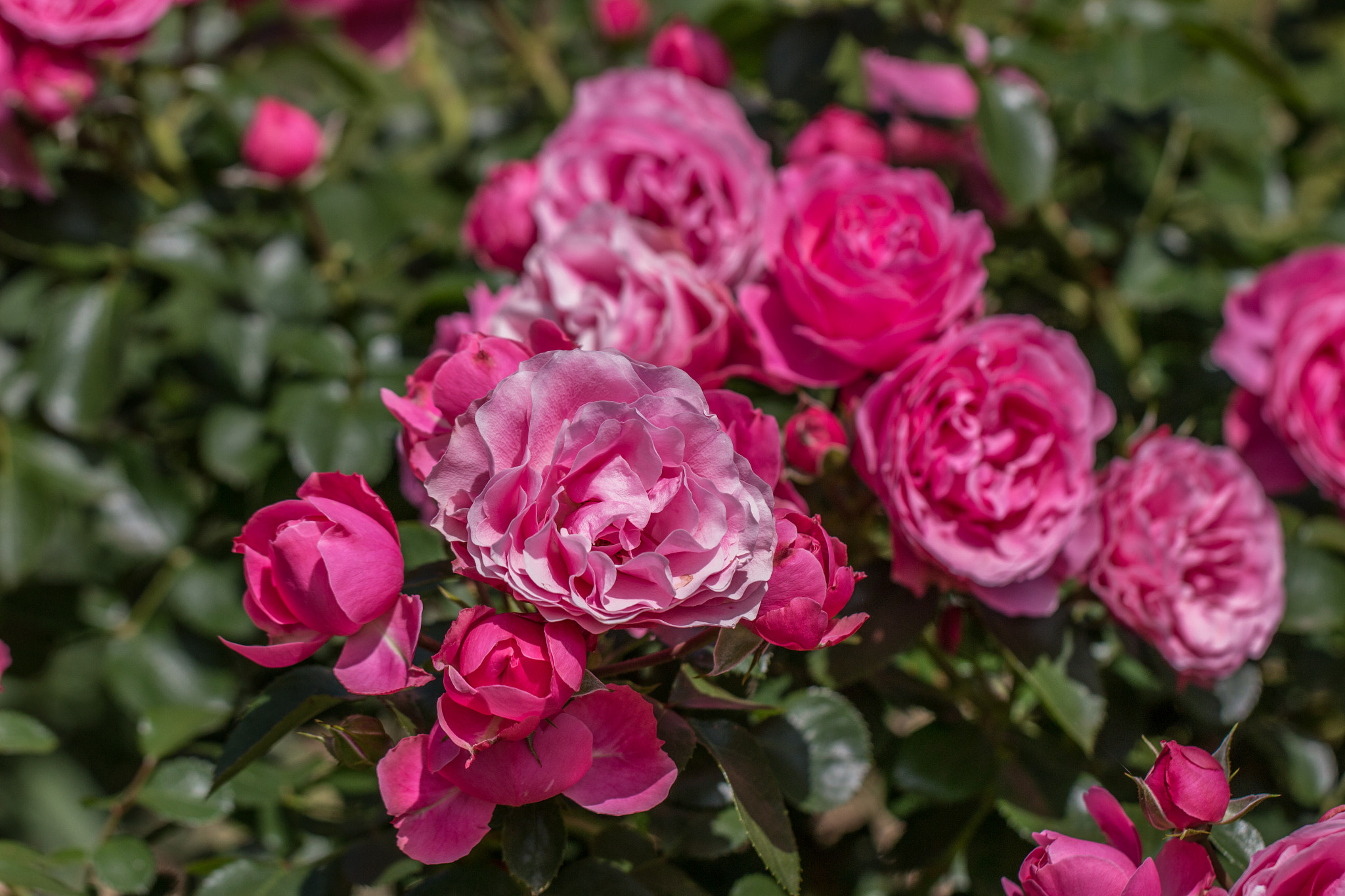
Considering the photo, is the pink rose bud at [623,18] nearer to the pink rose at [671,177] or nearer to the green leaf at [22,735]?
the pink rose at [671,177]

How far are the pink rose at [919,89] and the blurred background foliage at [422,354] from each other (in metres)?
0.06

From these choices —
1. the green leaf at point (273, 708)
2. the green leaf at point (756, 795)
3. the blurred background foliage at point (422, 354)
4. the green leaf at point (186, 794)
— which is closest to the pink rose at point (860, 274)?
the blurred background foliage at point (422, 354)

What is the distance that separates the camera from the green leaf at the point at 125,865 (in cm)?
72

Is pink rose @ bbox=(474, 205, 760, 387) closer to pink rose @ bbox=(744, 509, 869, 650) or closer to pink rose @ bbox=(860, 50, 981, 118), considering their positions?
pink rose @ bbox=(744, 509, 869, 650)

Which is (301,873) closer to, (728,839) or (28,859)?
(28,859)

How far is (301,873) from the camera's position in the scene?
2.45 feet

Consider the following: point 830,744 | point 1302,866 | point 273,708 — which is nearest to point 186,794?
point 273,708

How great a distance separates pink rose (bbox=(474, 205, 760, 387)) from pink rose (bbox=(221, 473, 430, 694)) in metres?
0.20

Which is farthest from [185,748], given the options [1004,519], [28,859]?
[1004,519]

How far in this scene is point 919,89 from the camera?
3.85ft

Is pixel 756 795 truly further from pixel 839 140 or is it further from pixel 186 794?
pixel 839 140

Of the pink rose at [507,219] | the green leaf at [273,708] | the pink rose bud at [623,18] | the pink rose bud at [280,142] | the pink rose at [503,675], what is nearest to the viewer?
the pink rose at [503,675]

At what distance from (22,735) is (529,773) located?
1.58 feet

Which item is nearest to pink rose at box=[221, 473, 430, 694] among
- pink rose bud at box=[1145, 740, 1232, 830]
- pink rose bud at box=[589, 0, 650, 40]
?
pink rose bud at box=[1145, 740, 1232, 830]
